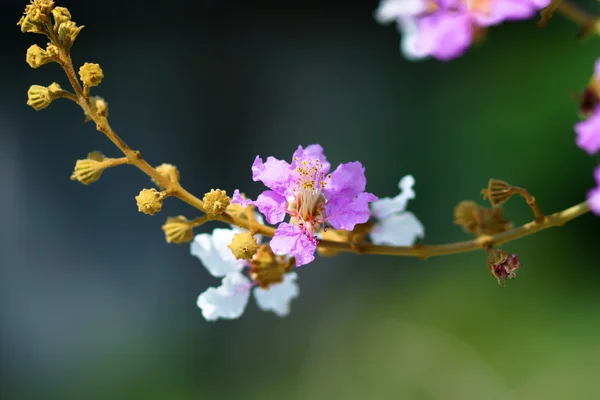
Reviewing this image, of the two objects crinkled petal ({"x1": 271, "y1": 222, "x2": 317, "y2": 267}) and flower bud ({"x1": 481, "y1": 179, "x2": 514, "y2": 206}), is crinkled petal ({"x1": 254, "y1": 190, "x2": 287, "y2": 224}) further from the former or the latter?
flower bud ({"x1": 481, "y1": 179, "x2": 514, "y2": 206})

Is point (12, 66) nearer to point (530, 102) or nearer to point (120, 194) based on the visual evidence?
point (120, 194)

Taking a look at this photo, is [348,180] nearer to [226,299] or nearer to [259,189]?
[226,299]

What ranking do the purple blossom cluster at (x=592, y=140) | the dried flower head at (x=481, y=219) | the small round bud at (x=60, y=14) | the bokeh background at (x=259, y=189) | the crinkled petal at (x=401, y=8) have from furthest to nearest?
1. the bokeh background at (x=259, y=189)
2. the crinkled petal at (x=401, y=8)
3. the dried flower head at (x=481, y=219)
4. the small round bud at (x=60, y=14)
5. the purple blossom cluster at (x=592, y=140)

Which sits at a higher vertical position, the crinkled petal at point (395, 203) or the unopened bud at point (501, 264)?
the crinkled petal at point (395, 203)

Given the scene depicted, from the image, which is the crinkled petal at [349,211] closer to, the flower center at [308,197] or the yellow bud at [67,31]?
the flower center at [308,197]

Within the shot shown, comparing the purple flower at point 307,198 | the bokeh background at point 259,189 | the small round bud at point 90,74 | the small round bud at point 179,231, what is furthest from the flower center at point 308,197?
the bokeh background at point 259,189

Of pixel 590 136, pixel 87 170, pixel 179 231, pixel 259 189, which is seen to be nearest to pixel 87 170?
pixel 87 170
